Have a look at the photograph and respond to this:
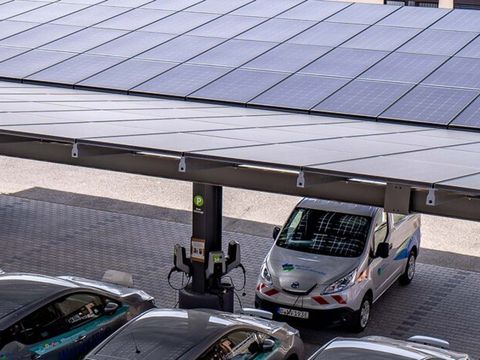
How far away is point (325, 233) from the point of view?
15.8 meters

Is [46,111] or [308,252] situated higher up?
[46,111]

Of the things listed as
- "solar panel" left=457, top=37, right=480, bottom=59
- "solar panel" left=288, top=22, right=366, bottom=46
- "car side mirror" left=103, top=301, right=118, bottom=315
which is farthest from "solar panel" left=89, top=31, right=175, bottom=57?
"car side mirror" left=103, top=301, right=118, bottom=315

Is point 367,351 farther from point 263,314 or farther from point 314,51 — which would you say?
point 314,51

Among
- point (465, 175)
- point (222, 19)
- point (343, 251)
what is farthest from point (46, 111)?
point (222, 19)

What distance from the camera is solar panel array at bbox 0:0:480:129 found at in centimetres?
1577

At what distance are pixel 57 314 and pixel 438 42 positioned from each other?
888 centimetres

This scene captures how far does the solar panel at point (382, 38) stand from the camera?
17797mm

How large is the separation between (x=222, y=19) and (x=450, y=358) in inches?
421

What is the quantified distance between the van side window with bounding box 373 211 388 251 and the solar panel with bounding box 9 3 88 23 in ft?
27.6

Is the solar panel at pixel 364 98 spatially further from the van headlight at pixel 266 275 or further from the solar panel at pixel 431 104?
the van headlight at pixel 266 275

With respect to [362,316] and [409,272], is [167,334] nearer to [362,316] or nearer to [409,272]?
[362,316]

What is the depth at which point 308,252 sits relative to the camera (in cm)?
1546

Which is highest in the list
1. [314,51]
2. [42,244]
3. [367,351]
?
[314,51]

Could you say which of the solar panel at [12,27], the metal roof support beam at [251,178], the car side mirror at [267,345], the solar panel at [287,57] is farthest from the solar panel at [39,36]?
the car side mirror at [267,345]
